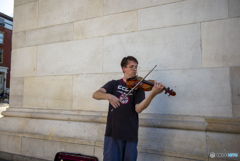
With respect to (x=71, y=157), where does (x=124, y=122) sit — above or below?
above

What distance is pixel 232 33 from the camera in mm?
2758

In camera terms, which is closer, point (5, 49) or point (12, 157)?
point (12, 157)

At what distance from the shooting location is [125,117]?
7.45 feet

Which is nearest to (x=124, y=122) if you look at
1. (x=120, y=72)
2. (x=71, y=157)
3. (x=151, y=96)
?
(x=151, y=96)

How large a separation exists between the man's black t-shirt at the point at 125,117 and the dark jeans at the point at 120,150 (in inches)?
3.2

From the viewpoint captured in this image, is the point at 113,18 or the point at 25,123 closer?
the point at 113,18

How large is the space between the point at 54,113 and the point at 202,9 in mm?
3586

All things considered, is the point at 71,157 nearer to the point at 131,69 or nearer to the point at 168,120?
the point at 168,120

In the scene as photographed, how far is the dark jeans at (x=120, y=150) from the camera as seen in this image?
219 centimetres

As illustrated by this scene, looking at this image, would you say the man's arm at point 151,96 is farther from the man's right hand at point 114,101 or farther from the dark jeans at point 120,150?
the dark jeans at point 120,150

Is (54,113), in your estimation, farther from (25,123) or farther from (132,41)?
(132,41)

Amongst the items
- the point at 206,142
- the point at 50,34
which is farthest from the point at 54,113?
the point at 206,142

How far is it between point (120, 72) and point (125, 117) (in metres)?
1.34

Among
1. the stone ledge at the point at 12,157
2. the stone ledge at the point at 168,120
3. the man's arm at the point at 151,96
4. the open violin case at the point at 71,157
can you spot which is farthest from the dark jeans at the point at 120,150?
the stone ledge at the point at 12,157
